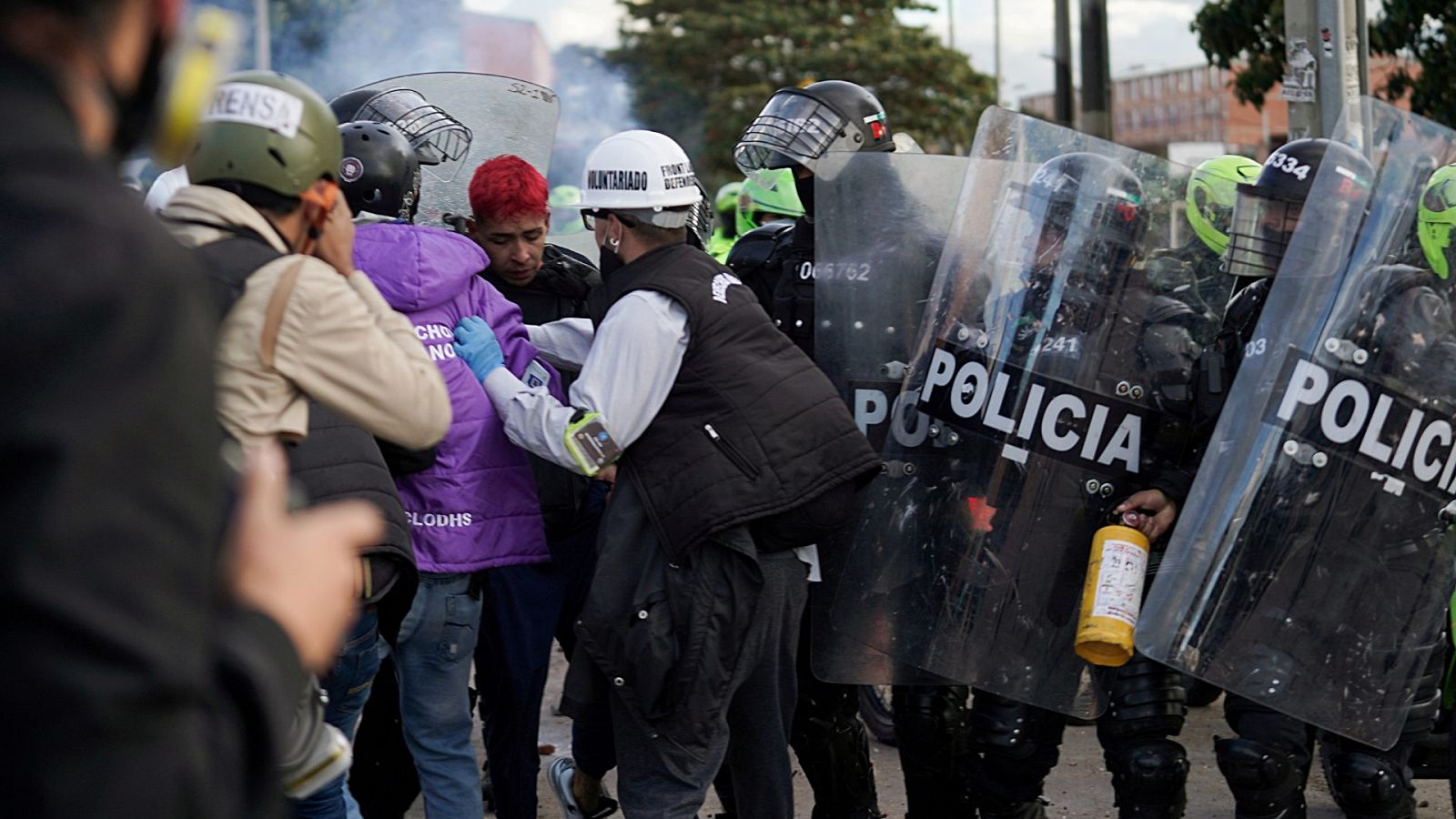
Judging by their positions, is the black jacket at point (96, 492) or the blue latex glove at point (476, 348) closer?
the black jacket at point (96, 492)

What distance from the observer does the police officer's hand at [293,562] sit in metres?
1.16

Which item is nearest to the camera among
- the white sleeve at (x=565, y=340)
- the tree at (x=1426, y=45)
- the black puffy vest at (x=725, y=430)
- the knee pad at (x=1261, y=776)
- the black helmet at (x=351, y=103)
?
the black puffy vest at (x=725, y=430)

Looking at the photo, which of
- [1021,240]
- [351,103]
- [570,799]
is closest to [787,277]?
Answer: [1021,240]

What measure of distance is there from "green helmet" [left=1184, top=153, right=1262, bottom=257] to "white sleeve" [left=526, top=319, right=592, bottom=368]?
150 cm

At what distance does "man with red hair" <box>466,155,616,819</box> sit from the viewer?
400 cm

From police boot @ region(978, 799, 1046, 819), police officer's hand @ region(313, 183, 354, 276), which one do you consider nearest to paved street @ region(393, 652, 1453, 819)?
police boot @ region(978, 799, 1046, 819)

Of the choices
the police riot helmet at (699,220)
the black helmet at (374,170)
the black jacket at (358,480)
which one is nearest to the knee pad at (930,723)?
the police riot helmet at (699,220)

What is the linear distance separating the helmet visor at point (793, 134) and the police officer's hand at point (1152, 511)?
4.22 ft

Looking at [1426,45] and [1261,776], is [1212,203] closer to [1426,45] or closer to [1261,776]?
[1261,776]

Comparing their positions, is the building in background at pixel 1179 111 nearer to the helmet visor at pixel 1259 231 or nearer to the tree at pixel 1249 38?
the tree at pixel 1249 38

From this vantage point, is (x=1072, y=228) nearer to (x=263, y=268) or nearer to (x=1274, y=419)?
(x=1274, y=419)

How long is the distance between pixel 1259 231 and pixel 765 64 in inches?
1296

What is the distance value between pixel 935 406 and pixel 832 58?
1317 inches

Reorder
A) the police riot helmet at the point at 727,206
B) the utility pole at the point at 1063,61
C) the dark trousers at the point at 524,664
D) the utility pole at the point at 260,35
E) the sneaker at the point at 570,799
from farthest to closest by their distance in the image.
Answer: the utility pole at the point at 260,35
the utility pole at the point at 1063,61
the police riot helmet at the point at 727,206
the sneaker at the point at 570,799
the dark trousers at the point at 524,664
